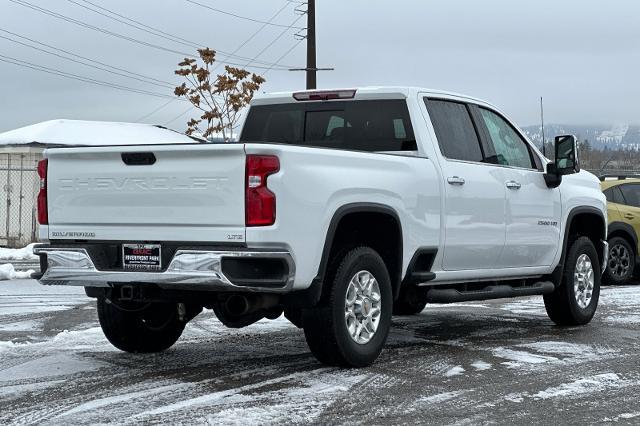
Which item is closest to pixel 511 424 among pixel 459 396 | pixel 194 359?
pixel 459 396

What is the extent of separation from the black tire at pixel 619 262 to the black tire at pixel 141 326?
9011 millimetres

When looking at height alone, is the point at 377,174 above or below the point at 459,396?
above

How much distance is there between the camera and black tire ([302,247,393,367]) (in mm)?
7207

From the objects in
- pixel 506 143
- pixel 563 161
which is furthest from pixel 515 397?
pixel 563 161

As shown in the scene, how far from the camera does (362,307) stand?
24.7ft

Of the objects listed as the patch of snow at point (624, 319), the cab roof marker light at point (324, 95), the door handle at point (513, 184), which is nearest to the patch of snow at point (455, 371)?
the door handle at point (513, 184)

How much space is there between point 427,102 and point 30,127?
2164 centimetres

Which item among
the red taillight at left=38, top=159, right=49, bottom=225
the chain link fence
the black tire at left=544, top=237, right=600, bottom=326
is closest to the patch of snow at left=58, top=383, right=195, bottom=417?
the red taillight at left=38, top=159, right=49, bottom=225

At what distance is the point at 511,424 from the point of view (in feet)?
19.2

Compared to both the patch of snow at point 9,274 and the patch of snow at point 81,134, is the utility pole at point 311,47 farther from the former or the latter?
the patch of snow at point 9,274

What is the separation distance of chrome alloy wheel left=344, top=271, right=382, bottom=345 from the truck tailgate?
3.79 feet

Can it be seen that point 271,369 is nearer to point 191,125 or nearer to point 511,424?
point 511,424

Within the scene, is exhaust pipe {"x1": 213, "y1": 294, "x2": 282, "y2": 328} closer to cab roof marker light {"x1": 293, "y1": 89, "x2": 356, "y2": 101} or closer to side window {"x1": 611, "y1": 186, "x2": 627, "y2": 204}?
cab roof marker light {"x1": 293, "y1": 89, "x2": 356, "y2": 101}

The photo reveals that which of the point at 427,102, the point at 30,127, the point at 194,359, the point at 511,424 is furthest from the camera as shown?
the point at 30,127
